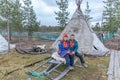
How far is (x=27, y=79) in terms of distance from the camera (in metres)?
6.35

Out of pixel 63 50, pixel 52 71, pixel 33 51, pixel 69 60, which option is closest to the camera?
pixel 52 71

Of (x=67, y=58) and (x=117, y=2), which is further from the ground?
(x=117, y=2)

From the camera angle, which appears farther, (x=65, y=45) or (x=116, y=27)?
(x=116, y=27)

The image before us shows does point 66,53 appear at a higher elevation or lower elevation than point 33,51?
higher

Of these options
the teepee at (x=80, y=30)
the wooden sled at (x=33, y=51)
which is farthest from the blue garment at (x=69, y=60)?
the wooden sled at (x=33, y=51)

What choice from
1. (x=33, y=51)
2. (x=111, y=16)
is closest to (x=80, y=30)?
(x=33, y=51)

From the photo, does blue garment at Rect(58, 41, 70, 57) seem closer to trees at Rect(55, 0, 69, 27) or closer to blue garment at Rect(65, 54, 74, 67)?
blue garment at Rect(65, 54, 74, 67)

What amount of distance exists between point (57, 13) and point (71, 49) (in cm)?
1765

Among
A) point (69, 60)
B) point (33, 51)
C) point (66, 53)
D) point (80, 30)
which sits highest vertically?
point (80, 30)

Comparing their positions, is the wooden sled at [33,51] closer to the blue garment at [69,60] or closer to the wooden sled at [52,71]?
the wooden sled at [52,71]

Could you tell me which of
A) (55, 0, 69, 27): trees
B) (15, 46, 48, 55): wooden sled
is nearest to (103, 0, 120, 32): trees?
(55, 0, 69, 27): trees

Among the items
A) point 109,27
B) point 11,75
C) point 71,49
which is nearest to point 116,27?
point 109,27

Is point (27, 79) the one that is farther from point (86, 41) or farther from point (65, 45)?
point (86, 41)

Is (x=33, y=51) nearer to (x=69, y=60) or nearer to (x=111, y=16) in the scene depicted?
(x=69, y=60)
